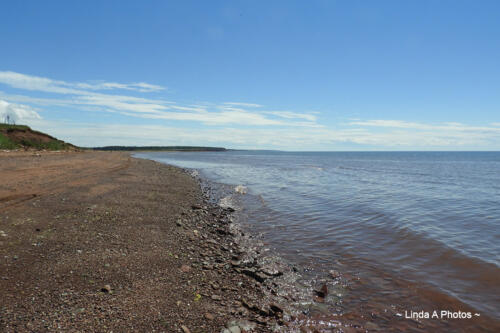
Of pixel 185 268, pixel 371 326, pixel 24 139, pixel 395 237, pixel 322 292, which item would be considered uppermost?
pixel 24 139

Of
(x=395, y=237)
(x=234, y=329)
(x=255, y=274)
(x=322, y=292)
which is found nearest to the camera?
(x=234, y=329)

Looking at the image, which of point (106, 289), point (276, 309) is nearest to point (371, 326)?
point (276, 309)

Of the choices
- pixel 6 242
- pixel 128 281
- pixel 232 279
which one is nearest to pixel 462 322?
pixel 232 279

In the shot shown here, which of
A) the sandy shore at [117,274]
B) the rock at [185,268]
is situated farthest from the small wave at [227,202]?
the rock at [185,268]

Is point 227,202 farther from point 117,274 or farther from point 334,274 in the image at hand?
point 117,274

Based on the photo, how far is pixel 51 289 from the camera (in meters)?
5.37

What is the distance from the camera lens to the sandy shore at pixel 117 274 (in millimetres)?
4734

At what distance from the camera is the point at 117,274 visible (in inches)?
245

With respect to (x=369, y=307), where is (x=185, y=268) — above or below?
above

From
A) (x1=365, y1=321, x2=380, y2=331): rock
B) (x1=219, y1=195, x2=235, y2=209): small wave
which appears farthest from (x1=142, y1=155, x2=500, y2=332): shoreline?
(x1=219, y1=195, x2=235, y2=209): small wave

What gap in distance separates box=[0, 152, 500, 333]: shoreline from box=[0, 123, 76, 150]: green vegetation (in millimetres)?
47588

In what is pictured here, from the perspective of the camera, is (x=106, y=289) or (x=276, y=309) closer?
(x=106, y=289)

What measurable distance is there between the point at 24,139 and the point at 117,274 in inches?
2417

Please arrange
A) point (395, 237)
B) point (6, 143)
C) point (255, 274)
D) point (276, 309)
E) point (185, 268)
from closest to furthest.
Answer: point (276, 309) → point (185, 268) → point (255, 274) → point (395, 237) → point (6, 143)
